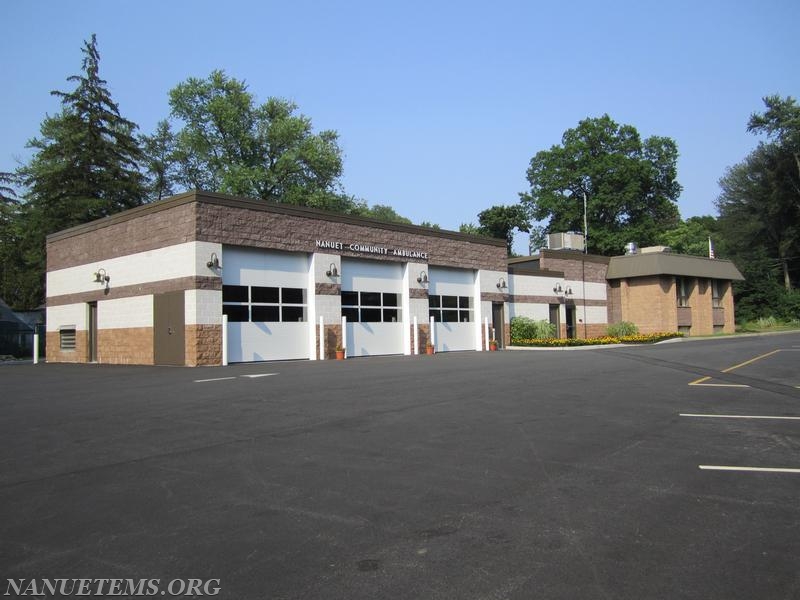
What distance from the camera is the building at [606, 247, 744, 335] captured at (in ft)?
138

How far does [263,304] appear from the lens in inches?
917

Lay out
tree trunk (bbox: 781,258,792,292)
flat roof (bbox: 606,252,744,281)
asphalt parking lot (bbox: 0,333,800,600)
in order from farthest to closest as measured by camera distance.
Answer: tree trunk (bbox: 781,258,792,292), flat roof (bbox: 606,252,744,281), asphalt parking lot (bbox: 0,333,800,600)

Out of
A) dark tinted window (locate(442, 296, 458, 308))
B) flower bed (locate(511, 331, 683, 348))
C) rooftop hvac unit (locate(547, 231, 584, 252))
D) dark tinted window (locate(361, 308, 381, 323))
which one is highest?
rooftop hvac unit (locate(547, 231, 584, 252))

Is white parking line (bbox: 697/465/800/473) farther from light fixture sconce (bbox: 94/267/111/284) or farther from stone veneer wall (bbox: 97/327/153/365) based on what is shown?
light fixture sconce (bbox: 94/267/111/284)

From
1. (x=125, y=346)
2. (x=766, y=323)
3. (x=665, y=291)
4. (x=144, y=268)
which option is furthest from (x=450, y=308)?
(x=766, y=323)

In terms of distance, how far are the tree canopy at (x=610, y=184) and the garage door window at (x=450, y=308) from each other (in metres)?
36.7

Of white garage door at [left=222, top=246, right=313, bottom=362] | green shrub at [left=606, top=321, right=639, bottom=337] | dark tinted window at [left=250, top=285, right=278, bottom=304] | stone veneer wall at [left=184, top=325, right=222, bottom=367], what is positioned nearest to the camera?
stone veneer wall at [left=184, top=325, right=222, bottom=367]

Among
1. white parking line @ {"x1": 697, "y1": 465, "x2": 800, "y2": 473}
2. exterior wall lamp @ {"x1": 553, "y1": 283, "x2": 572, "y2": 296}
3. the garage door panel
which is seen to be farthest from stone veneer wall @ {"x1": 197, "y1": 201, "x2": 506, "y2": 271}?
white parking line @ {"x1": 697, "y1": 465, "x2": 800, "y2": 473}

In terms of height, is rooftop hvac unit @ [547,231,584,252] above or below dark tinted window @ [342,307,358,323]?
above

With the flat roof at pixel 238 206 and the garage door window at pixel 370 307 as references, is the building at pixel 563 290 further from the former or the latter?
the garage door window at pixel 370 307

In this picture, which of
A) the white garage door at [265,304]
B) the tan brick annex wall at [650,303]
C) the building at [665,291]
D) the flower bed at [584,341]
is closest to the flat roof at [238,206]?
the white garage door at [265,304]

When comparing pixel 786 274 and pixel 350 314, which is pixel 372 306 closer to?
pixel 350 314

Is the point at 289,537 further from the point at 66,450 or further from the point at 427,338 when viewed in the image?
the point at 427,338

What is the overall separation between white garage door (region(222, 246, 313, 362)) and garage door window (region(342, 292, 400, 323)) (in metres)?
2.36
